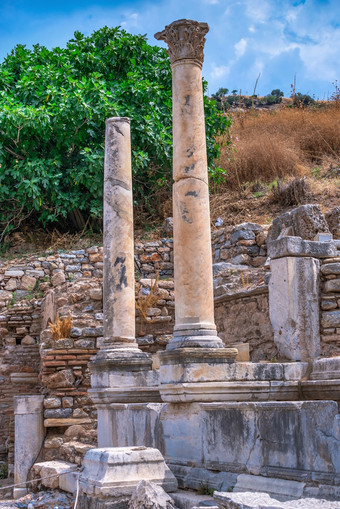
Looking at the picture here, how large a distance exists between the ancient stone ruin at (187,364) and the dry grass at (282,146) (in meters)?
4.74

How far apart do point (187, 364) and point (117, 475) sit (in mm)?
1303

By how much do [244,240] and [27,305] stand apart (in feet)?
15.7

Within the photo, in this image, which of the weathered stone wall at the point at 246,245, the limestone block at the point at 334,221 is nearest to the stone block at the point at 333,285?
the limestone block at the point at 334,221

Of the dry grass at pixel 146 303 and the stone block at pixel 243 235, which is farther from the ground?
the stone block at pixel 243 235

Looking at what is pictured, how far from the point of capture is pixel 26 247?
17188mm

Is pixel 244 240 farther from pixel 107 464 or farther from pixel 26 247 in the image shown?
pixel 107 464

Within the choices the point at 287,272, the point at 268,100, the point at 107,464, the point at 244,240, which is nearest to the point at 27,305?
the point at 244,240

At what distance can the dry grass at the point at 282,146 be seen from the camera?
18.0m

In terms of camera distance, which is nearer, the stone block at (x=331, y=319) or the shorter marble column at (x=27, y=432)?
the stone block at (x=331, y=319)

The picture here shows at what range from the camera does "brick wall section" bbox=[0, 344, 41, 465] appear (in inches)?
493

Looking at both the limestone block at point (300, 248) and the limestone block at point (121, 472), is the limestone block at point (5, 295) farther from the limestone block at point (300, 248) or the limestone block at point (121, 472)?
the limestone block at point (121, 472)

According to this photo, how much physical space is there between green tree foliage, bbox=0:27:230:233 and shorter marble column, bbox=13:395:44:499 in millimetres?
6963

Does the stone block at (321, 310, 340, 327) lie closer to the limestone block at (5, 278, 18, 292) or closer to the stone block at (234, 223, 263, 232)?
the stone block at (234, 223, 263, 232)

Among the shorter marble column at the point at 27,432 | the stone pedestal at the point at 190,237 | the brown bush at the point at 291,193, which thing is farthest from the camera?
the brown bush at the point at 291,193
